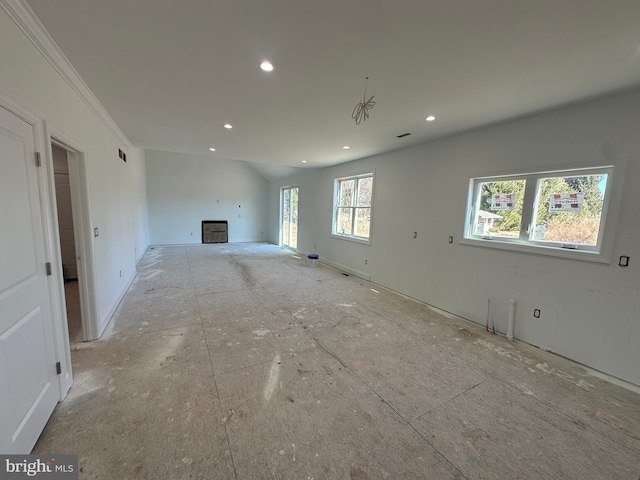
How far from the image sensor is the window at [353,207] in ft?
17.4

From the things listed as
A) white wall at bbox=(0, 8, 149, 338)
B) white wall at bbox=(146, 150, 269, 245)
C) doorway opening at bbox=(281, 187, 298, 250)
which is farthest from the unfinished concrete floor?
white wall at bbox=(146, 150, 269, 245)

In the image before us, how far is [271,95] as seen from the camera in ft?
8.07

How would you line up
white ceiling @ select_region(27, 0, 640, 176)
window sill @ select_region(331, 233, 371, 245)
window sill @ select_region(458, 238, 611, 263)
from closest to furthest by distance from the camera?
white ceiling @ select_region(27, 0, 640, 176) → window sill @ select_region(458, 238, 611, 263) → window sill @ select_region(331, 233, 371, 245)

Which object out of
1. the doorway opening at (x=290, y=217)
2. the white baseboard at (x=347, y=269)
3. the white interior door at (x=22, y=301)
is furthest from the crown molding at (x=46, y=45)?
the doorway opening at (x=290, y=217)

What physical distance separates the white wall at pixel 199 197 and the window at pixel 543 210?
26.7 ft

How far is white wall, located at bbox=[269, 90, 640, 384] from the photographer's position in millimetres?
2209

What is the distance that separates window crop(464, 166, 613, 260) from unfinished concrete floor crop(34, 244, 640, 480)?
1210mm

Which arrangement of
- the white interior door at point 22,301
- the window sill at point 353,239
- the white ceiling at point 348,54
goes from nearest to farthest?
the white interior door at point 22,301 < the white ceiling at point 348,54 < the window sill at point 353,239

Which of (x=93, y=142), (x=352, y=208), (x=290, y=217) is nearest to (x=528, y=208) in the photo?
(x=352, y=208)

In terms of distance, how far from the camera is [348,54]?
1.78m

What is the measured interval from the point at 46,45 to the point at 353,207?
485 cm

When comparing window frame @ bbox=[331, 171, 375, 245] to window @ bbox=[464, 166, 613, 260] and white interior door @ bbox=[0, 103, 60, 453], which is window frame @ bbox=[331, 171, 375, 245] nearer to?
window @ bbox=[464, 166, 613, 260]

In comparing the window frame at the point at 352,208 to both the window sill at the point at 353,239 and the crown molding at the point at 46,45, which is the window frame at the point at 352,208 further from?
the crown molding at the point at 46,45

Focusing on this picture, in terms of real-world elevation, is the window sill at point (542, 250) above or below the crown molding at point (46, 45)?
below
